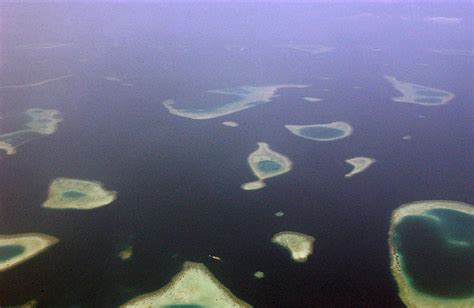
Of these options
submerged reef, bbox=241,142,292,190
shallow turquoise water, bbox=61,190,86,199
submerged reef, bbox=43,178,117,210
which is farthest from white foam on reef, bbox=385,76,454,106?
shallow turquoise water, bbox=61,190,86,199

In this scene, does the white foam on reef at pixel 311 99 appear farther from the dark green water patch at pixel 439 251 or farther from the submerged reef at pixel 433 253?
the dark green water patch at pixel 439 251

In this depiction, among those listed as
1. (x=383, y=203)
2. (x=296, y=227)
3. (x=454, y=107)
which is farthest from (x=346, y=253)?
(x=454, y=107)

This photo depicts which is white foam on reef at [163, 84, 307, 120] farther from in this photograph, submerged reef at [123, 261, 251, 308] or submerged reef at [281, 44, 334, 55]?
submerged reef at [281, 44, 334, 55]

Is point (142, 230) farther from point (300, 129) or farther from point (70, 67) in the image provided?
point (70, 67)

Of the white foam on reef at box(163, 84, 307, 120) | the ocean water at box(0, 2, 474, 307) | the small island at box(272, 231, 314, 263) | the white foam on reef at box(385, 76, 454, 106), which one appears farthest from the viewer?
the white foam on reef at box(385, 76, 454, 106)

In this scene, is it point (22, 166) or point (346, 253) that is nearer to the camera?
point (346, 253)

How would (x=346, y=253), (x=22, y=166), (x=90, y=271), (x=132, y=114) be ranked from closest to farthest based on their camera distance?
(x=90, y=271) → (x=346, y=253) → (x=22, y=166) → (x=132, y=114)
